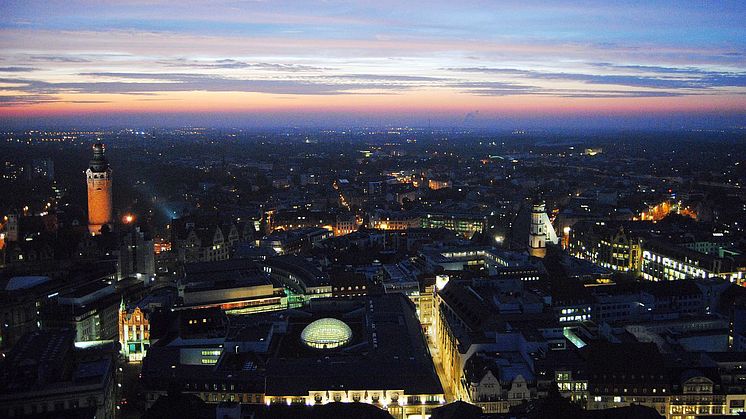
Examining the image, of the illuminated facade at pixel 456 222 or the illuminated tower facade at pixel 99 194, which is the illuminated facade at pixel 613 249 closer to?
the illuminated facade at pixel 456 222

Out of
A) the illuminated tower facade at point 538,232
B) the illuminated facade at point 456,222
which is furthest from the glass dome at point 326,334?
the illuminated facade at point 456,222

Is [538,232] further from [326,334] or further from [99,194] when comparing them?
[99,194]

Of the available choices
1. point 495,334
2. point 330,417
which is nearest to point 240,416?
point 330,417

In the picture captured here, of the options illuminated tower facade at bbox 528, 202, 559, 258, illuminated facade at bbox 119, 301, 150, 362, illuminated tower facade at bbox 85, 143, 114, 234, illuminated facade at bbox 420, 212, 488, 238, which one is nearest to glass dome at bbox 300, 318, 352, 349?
illuminated facade at bbox 119, 301, 150, 362

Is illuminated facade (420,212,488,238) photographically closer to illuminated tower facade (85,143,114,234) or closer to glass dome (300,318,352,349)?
illuminated tower facade (85,143,114,234)

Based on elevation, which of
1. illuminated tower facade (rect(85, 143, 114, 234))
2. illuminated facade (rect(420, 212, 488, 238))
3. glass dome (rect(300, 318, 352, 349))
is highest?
illuminated tower facade (rect(85, 143, 114, 234))

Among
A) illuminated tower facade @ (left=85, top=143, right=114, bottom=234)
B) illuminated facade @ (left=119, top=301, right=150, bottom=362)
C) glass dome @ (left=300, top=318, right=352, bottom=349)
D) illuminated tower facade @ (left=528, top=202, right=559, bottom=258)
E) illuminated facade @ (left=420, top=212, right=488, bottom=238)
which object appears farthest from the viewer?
illuminated facade @ (left=420, top=212, right=488, bottom=238)
